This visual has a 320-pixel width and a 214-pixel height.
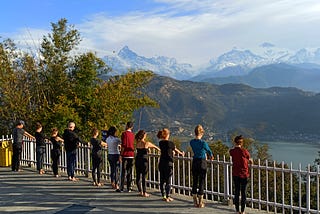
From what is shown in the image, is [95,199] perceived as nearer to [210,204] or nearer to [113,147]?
[113,147]

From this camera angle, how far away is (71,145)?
11555 mm

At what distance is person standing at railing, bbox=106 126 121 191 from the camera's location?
10.3m

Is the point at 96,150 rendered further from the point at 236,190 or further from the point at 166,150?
the point at 236,190

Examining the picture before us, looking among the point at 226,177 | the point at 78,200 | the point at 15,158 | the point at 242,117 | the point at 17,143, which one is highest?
the point at 242,117

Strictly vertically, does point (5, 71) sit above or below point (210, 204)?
above

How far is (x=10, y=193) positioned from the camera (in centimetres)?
1038

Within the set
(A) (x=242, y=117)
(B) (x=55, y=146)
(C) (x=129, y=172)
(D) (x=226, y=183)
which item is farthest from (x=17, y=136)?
(A) (x=242, y=117)

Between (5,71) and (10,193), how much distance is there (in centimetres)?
1256

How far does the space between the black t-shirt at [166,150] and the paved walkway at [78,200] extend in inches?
37.8

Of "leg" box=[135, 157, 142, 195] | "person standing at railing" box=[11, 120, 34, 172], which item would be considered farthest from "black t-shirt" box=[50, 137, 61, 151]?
"leg" box=[135, 157, 142, 195]

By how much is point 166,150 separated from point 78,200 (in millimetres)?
2375

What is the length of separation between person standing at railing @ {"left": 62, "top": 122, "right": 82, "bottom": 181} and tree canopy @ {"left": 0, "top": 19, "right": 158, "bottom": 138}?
8.77 m

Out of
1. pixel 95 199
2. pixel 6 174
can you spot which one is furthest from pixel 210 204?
pixel 6 174

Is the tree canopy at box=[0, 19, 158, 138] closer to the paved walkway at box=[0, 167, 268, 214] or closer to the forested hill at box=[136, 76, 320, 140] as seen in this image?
the paved walkway at box=[0, 167, 268, 214]
